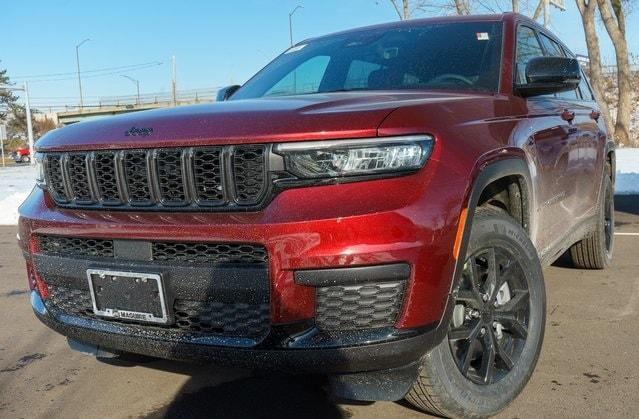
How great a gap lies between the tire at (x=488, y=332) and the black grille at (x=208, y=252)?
2.46ft

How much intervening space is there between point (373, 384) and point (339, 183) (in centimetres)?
74

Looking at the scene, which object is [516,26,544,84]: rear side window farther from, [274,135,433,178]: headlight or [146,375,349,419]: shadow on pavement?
[146,375,349,419]: shadow on pavement

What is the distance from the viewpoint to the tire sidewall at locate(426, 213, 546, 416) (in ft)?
8.15

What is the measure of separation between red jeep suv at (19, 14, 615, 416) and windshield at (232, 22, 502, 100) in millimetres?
346

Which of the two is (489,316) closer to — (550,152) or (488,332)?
(488,332)

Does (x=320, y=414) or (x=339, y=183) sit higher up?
(x=339, y=183)

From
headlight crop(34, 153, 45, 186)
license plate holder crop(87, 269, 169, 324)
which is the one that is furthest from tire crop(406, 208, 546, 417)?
headlight crop(34, 153, 45, 186)

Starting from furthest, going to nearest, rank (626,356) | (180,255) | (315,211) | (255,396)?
1. (626,356)
2. (255,396)
3. (180,255)
4. (315,211)

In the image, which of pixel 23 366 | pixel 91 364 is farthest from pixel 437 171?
pixel 23 366

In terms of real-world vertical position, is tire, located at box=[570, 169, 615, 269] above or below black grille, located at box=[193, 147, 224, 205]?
below

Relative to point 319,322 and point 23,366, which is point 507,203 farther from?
point 23,366

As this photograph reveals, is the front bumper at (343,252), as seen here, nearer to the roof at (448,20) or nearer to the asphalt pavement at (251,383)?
the asphalt pavement at (251,383)

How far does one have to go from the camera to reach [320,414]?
281 cm

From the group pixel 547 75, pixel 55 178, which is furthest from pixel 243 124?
pixel 547 75
